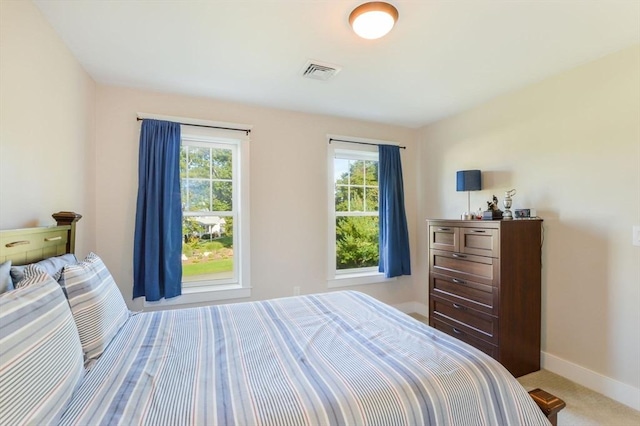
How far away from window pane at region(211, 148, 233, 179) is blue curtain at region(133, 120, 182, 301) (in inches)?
15.2

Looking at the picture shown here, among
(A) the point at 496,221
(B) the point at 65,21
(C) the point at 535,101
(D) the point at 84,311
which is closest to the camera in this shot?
(D) the point at 84,311

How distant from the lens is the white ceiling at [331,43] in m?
1.69

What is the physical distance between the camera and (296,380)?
42.3 inches

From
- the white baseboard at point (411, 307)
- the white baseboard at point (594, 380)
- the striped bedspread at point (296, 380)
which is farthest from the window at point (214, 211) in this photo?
the white baseboard at point (594, 380)

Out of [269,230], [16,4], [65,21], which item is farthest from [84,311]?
[269,230]

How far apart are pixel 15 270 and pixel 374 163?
3.46m

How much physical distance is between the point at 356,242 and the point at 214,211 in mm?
1776

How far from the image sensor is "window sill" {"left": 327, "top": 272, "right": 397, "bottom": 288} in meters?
3.52

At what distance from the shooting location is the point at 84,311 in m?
1.29

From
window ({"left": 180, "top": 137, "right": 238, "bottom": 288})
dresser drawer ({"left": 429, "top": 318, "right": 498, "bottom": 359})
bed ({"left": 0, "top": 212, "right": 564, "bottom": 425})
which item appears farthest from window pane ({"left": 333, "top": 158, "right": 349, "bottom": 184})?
bed ({"left": 0, "top": 212, "right": 564, "bottom": 425})

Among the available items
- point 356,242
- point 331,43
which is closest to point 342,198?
point 356,242

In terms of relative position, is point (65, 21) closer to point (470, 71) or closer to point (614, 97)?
point (470, 71)

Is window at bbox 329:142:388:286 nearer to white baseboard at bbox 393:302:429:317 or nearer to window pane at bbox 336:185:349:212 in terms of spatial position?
window pane at bbox 336:185:349:212

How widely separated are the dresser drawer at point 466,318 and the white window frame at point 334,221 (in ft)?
2.86
